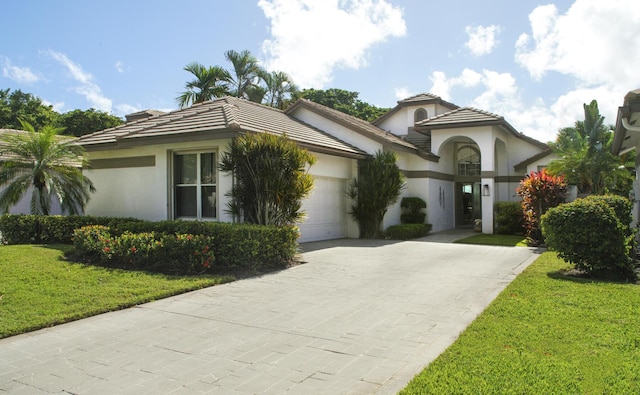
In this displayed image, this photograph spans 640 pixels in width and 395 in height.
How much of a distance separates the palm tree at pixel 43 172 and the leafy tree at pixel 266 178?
19.3ft

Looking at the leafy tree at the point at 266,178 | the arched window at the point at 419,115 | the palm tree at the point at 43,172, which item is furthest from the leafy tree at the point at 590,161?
the palm tree at the point at 43,172

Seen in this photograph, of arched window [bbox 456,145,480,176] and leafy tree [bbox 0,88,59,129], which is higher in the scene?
leafy tree [bbox 0,88,59,129]

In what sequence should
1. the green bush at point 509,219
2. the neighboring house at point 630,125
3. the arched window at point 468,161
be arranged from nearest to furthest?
the neighboring house at point 630,125 < the green bush at point 509,219 < the arched window at point 468,161

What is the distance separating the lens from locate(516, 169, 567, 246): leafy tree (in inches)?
583

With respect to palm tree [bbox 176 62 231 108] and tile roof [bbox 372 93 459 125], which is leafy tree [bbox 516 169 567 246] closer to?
tile roof [bbox 372 93 459 125]

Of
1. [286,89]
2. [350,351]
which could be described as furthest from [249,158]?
[286,89]

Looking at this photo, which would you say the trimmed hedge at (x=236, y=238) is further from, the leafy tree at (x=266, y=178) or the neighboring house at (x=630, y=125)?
the neighboring house at (x=630, y=125)

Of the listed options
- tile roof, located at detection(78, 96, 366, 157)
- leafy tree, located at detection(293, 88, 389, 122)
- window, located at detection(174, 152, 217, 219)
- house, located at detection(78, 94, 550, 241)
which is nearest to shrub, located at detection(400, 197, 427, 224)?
house, located at detection(78, 94, 550, 241)

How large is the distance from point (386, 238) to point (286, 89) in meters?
14.7

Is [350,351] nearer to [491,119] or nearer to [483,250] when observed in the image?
[483,250]

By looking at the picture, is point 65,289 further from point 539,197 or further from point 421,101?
point 421,101

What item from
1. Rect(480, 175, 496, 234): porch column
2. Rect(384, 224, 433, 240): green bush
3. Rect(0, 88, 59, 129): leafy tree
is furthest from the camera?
Rect(0, 88, 59, 129): leafy tree

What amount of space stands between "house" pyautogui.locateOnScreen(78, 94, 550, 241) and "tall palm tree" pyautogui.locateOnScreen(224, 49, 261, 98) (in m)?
6.39

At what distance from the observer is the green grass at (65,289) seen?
20.9 feet
